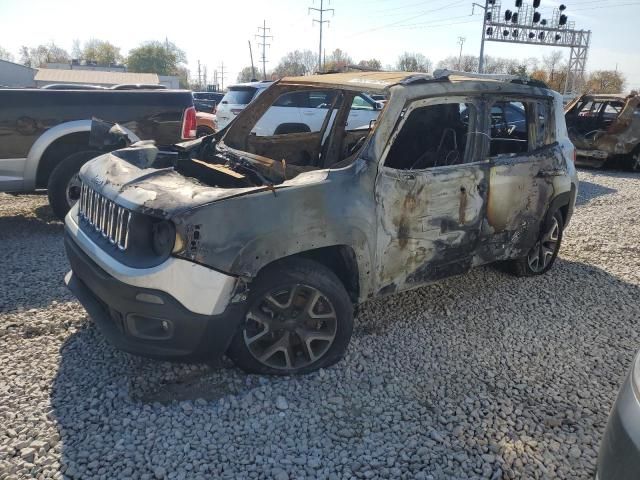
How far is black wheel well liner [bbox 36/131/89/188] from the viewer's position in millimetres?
6082

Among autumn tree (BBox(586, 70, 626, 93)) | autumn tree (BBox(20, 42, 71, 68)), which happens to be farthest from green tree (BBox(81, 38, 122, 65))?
autumn tree (BBox(586, 70, 626, 93))

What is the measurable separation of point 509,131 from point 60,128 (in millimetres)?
5006

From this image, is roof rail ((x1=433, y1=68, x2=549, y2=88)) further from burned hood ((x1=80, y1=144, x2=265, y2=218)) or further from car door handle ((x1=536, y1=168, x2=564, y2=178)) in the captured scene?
burned hood ((x1=80, y1=144, x2=265, y2=218))

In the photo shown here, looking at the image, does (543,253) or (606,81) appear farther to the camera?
(606,81)

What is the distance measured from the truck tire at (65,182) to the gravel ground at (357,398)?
68.2 inches

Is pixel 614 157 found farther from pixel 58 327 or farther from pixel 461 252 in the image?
pixel 58 327

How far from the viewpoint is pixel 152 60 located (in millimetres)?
90000

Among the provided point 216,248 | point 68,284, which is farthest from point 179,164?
point 216,248

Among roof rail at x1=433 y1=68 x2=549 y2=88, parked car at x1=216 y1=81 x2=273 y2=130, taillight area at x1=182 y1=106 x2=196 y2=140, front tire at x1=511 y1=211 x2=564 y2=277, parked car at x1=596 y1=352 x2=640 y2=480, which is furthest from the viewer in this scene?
parked car at x1=216 y1=81 x2=273 y2=130

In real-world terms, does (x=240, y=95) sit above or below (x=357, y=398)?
above

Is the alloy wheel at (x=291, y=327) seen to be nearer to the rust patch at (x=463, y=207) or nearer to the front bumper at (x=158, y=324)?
the front bumper at (x=158, y=324)

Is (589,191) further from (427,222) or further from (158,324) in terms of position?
(158,324)

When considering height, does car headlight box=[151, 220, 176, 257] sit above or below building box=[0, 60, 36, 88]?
below

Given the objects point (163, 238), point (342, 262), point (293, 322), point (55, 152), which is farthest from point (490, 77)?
point (55, 152)
